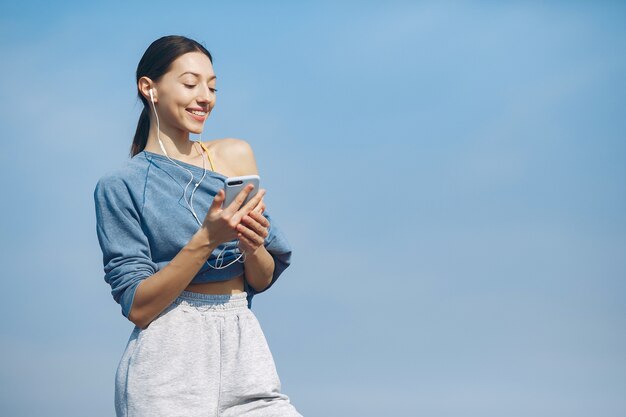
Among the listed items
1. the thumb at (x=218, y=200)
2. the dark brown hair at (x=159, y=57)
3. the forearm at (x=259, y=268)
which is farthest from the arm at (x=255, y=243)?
the dark brown hair at (x=159, y=57)

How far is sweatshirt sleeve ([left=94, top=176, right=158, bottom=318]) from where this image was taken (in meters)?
4.23

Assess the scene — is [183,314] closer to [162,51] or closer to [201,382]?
[201,382]

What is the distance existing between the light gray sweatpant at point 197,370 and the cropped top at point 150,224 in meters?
0.16

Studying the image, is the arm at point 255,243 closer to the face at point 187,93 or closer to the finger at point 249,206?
A: the finger at point 249,206

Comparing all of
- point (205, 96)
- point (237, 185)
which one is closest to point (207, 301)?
point (237, 185)

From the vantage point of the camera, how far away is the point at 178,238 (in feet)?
14.3

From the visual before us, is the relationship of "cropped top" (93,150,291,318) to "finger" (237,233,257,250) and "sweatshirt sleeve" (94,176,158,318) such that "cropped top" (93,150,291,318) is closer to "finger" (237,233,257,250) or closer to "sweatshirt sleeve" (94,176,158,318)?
"sweatshirt sleeve" (94,176,158,318)

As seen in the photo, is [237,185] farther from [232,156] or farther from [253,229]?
[232,156]

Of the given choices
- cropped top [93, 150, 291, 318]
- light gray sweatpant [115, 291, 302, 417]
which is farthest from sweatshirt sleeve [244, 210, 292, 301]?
light gray sweatpant [115, 291, 302, 417]

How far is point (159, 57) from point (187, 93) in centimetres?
24

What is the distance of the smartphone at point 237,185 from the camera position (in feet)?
12.9

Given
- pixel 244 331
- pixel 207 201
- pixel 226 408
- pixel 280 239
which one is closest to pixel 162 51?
pixel 207 201

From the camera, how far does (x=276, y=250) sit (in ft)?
14.9

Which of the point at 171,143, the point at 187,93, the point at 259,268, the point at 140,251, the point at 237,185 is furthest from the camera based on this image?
the point at 171,143
